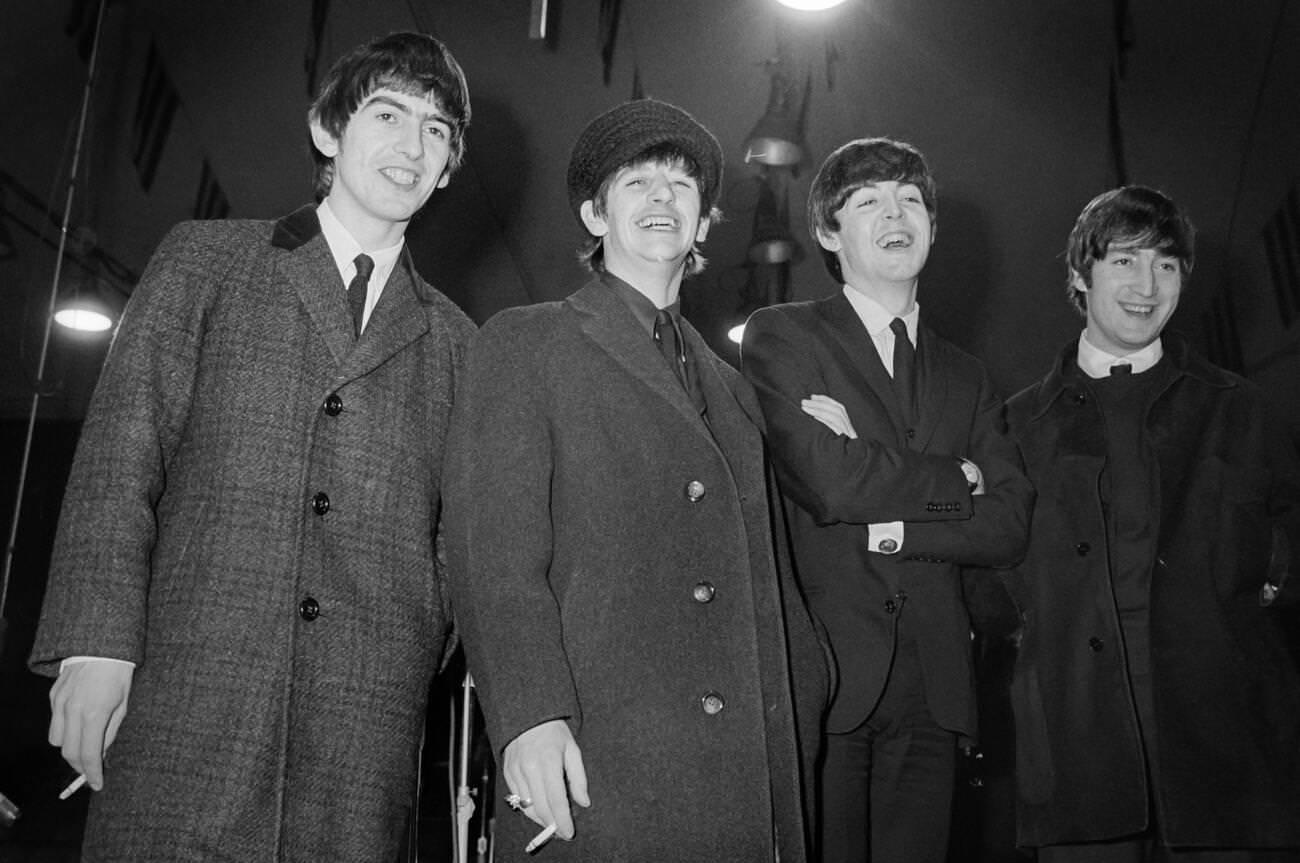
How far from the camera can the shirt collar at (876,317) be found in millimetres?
2242

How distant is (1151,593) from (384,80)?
66.3 inches

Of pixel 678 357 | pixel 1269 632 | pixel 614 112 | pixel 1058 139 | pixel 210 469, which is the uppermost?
pixel 1058 139

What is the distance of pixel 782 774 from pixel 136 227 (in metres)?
4.09

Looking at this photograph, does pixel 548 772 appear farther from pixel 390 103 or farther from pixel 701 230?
pixel 390 103

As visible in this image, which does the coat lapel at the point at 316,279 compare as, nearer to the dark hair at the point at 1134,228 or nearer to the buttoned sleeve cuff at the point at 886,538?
the buttoned sleeve cuff at the point at 886,538

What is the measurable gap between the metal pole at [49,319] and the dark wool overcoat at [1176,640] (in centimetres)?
297

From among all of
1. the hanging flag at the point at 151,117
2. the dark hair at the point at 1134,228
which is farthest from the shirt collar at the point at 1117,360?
the hanging flag at the point at 151,117

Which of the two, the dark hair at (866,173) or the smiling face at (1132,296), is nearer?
the dark hair at (866,173)

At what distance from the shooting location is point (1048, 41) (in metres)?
4.58

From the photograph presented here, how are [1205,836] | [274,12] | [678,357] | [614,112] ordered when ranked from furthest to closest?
[274,12] → [1205,836] → [614,112] → [678,357]

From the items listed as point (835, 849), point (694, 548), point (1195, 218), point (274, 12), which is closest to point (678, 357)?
point (694, 548)

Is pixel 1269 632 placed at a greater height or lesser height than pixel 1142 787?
greater

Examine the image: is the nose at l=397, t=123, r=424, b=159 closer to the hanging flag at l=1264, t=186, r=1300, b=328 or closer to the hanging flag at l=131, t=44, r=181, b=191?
the hanging flag at l=131, t=44, r=181, b=191

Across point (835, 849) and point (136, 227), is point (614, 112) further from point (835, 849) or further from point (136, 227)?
point (136, 227)
